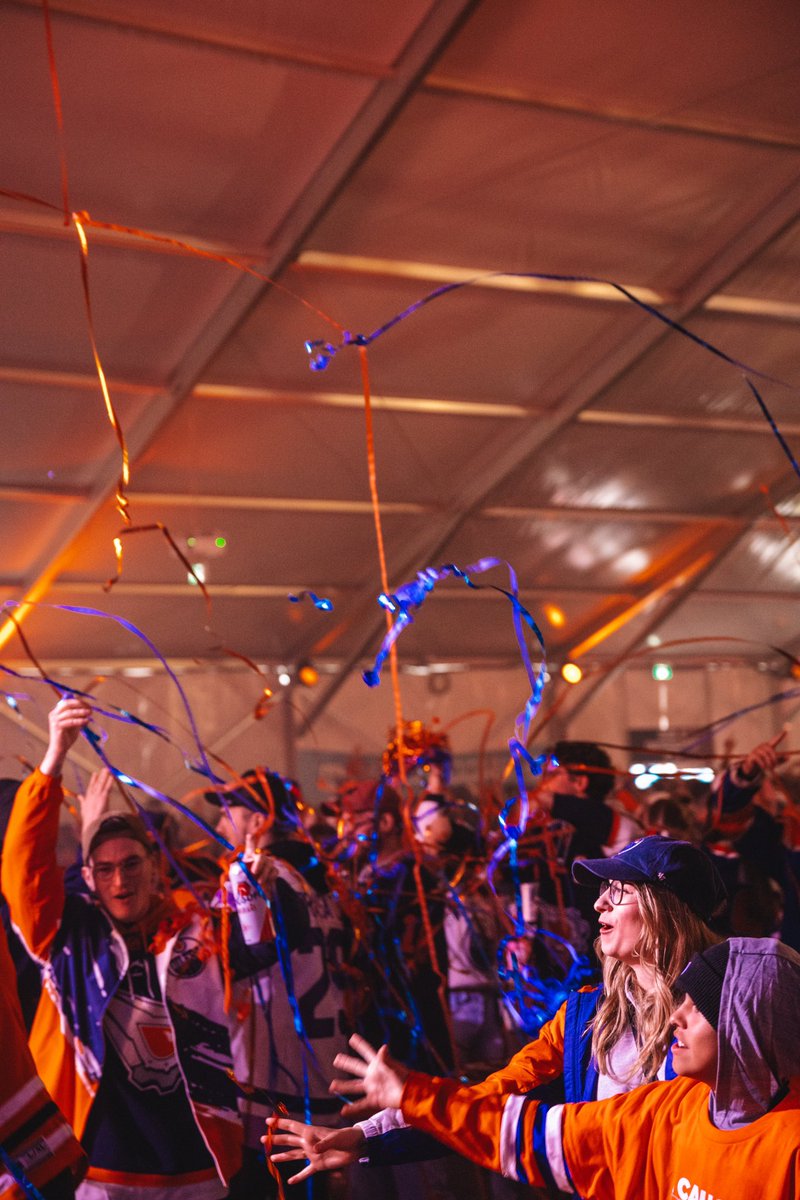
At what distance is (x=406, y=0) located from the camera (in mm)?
5781

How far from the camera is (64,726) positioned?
2721 millimetres

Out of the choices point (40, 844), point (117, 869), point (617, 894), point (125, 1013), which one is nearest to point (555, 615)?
point (117, 869)

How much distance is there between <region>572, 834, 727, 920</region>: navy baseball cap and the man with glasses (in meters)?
1.20

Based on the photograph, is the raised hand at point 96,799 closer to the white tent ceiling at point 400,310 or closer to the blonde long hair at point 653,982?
the blonde long hair at point 653,982

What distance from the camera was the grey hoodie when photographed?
1.66 metres

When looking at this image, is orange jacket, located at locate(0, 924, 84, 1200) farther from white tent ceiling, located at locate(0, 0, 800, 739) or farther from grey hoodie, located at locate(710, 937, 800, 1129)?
white tent ceiling, located at locate(0, 0, 800, 739)

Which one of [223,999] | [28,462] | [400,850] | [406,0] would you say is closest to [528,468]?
[28,462]

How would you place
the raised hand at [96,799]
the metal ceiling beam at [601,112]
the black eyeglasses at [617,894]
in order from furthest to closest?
the metal ceiling beam at [601,112] < the raised hand at [96,799] < the black eyeglasses at [617,894]

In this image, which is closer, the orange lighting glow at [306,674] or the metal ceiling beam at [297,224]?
the metal ceiling beam at [297,224]

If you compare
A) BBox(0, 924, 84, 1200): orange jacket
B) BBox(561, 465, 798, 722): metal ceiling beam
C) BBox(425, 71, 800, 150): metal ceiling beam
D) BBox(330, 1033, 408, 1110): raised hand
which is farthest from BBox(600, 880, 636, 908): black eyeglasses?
BBox(561, 465, 798, 722): metal ceiling beam

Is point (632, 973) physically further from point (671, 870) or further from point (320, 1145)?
point (320, 1145)

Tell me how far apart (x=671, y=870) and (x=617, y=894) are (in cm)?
12

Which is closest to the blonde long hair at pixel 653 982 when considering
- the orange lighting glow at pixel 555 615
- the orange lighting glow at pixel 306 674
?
the orange lighting glow at pixel 555 615

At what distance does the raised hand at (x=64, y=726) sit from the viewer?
2725 mm
